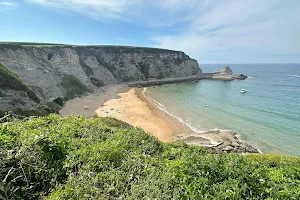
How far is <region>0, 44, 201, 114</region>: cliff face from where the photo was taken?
27.1 m

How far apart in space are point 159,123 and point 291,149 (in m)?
15.5

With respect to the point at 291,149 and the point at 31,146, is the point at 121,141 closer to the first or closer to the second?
the point at 31,146

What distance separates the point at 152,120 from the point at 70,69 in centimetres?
3010

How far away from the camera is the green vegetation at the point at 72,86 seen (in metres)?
41.7

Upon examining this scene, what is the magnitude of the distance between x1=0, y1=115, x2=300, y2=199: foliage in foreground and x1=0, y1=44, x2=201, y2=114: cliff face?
2064 cm

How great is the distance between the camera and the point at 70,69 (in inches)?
1983

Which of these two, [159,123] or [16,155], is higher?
[16,155]

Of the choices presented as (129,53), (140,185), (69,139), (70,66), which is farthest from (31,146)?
(129,53)

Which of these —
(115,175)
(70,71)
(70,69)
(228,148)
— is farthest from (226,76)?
(115,175)

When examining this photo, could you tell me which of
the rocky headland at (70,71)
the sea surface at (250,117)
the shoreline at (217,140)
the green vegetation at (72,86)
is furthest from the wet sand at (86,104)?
the shoreline at (217,140)

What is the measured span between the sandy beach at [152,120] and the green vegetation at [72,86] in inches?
71.1

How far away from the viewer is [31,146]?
5180 mm

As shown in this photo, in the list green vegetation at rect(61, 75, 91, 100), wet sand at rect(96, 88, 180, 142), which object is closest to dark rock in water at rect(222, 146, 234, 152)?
wet sand at rect(96, 88, 180, 142)

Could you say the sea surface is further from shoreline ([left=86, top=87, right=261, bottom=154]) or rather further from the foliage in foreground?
the foliage in foreground
